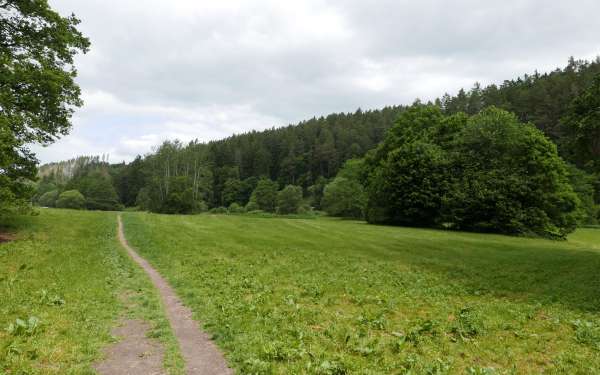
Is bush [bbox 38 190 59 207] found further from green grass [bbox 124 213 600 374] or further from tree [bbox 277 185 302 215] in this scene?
green grass [bbox 124 213 600 374]

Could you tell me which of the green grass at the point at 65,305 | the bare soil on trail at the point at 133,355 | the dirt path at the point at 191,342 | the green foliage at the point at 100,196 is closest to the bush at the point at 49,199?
the green foliage at the point at 100,196

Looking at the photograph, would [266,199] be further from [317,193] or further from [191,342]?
[191,342]

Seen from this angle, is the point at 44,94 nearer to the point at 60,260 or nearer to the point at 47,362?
the point at 60,260

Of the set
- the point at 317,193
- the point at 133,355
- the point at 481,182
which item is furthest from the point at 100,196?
the point at 133,355

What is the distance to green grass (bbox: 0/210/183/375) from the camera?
7.97 metres

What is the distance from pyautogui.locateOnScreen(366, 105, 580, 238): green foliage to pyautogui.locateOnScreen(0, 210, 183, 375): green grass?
4081cm

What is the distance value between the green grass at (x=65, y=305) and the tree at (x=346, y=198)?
59.9 metres

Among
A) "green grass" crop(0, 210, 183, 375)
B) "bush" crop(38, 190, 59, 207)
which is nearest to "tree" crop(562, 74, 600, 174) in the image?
"green grass" crop(0, 210, 183, 375)

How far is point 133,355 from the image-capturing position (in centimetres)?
848

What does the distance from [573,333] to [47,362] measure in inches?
533

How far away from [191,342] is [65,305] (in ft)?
16.7

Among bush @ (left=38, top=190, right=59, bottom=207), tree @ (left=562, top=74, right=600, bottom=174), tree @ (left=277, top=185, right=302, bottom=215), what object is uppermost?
Answer: tree @ (left=562, top=74, right=600, bottom=174)

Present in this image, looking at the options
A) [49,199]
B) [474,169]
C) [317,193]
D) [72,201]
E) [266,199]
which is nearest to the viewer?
[474,169]

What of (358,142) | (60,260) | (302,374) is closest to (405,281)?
(302,374)
